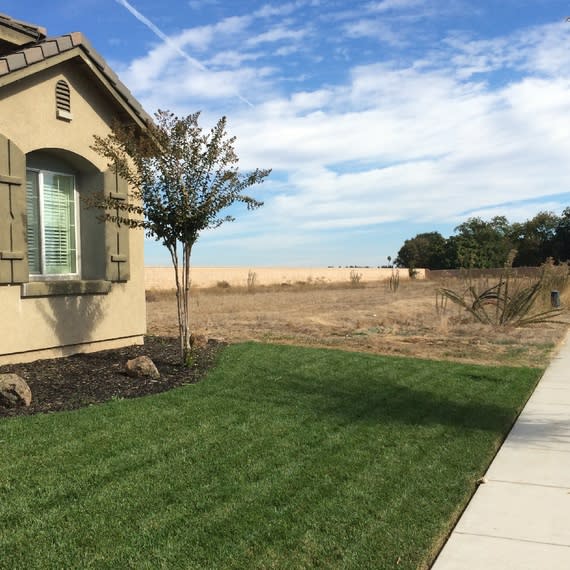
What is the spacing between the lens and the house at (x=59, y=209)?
8273 mm

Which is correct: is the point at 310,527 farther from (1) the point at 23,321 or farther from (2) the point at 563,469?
(1) the point at 23,321

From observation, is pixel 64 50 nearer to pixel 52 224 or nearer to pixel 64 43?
pixel 64 43

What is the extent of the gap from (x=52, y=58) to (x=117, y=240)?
114 inches

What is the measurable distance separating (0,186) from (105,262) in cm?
212

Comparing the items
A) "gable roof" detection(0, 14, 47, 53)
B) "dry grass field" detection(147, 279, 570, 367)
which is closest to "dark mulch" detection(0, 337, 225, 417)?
"dry grass field" detection(147, 279, 570, 367)

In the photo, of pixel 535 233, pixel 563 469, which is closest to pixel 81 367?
pixel 563 469

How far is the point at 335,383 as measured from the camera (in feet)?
27.3

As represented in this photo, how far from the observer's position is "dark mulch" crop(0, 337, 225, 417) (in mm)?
6916

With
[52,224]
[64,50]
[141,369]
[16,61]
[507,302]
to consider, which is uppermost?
[64,50]

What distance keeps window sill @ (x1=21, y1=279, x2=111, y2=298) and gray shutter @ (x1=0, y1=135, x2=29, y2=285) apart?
0.64 feet

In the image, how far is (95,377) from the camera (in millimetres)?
8070

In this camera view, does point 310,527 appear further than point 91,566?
Yes

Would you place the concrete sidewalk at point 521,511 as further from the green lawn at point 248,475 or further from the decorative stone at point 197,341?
the decorative stone at point 197,341

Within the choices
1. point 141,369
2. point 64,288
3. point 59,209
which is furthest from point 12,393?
point 59,209
